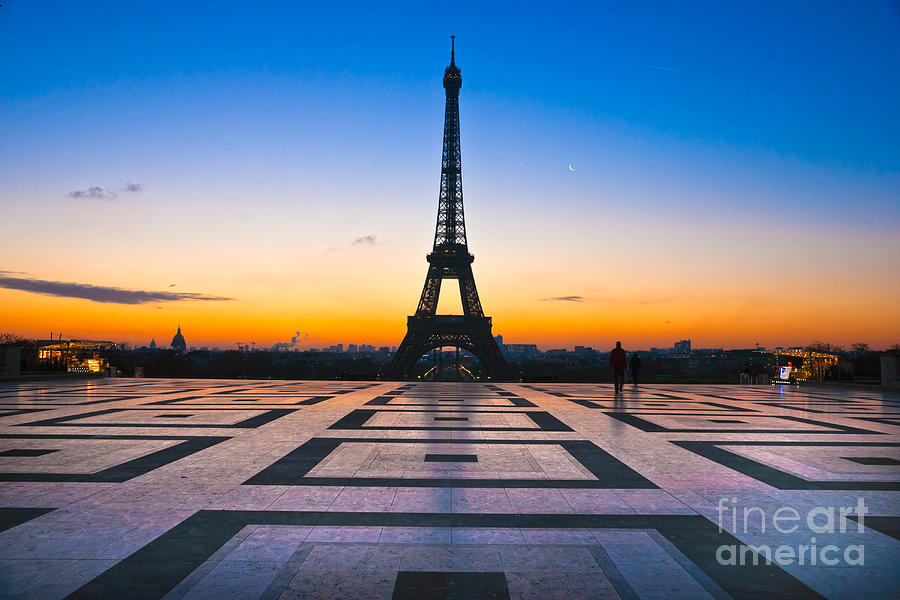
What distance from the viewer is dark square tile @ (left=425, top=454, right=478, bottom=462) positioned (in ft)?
22.0

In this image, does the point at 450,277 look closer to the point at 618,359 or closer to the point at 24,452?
the point at 618,359

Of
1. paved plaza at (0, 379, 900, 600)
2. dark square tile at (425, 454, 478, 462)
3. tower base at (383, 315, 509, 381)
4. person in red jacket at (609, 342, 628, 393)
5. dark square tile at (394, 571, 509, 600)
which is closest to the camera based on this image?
dark square tile at (394, 571, 509, 600)

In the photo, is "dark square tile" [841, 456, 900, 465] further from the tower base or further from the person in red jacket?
the tower base

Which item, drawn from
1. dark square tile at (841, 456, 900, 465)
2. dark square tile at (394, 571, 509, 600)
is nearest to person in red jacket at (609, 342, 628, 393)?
dark square tile at (841, 456, 900, 465)

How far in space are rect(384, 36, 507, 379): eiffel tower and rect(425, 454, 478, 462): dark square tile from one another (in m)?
41.0

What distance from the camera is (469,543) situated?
12.7 ft

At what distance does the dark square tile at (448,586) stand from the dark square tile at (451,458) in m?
3.36

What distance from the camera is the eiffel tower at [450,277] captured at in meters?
48.5

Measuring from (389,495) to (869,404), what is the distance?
15.0 meters

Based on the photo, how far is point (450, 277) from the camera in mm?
51781

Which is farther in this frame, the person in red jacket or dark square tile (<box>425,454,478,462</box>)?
the person in red jacket

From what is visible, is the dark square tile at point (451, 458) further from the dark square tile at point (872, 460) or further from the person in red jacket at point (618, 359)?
the person in red jacket at point (618, 359)

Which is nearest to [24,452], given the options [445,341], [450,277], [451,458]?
[451,458]

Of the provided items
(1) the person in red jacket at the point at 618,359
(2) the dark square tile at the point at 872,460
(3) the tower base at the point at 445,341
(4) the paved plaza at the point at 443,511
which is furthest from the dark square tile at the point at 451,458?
(3) the tower base at the point at 445,341
